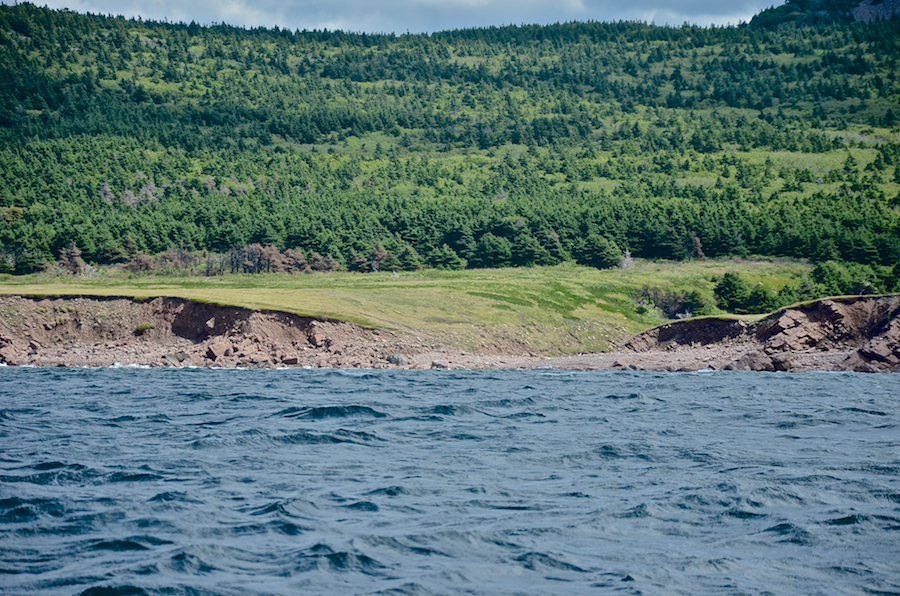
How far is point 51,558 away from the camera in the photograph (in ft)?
39.3

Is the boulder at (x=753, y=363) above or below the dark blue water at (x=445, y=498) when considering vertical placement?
below

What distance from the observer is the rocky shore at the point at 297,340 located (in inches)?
2058

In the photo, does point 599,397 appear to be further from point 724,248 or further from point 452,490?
point 724,248

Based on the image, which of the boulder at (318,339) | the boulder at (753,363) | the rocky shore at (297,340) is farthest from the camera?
the boulder at (318,339)

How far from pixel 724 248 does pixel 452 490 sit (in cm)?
10431

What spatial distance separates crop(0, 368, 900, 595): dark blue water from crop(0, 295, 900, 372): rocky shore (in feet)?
76.2

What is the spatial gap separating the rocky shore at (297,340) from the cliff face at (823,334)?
72mm

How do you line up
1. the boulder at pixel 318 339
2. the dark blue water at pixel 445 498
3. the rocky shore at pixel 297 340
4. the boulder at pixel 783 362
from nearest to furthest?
1. the dark blue water at pixel 445 498
2. the boulder at pixel 783 362
3. the rocky shore at pixel 297 340
4. the boulder at pixel 318 339

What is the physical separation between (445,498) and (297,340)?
1669 inches

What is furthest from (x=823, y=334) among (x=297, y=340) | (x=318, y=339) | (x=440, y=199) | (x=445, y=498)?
(x=440, y=199)

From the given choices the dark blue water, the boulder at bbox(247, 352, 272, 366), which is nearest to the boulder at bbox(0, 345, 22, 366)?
the boulder at bbox(247, 352, 272, 366)

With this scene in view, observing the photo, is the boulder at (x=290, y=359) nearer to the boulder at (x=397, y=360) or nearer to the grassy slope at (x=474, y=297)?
the grassy slope at (x=474, y=297)

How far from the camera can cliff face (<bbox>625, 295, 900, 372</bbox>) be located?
49344 millimetres

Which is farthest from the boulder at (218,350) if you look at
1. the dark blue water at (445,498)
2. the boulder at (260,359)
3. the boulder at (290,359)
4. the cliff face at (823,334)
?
the cliff face at (823,334)
